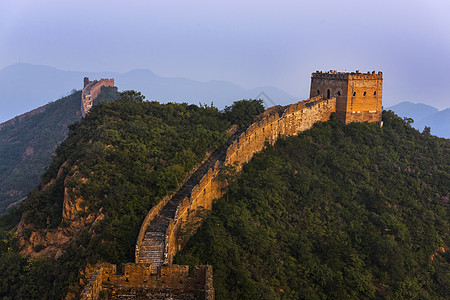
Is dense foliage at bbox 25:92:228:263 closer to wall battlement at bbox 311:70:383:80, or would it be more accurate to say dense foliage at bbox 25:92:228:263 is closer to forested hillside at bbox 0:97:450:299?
forested hillside at bbox 0:97:450:299

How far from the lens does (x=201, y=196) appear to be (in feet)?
66.7

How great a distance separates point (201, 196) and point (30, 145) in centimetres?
5790

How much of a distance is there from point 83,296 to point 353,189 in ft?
72.7

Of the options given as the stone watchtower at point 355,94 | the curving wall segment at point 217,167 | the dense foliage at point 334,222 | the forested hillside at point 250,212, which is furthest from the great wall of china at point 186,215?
the stone watchtower at point 355,94

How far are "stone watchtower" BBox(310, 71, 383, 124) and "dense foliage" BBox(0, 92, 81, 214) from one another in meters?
39.1

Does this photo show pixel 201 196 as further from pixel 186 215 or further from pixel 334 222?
pixel 334 222

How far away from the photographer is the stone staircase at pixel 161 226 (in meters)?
15.5

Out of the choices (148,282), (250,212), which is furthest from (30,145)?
(148,282)

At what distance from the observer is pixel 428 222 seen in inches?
1037

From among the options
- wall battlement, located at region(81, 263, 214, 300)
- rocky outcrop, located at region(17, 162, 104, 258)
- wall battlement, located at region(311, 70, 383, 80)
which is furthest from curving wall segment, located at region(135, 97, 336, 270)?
Result: wall battlement, located at region(81, 263, 214, 300)

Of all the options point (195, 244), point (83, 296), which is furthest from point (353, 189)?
point (83, 296)

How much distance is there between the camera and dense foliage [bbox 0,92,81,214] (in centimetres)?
5437

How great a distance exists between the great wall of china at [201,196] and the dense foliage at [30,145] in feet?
120

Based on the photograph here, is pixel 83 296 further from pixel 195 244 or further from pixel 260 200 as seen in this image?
pixel 260 200
